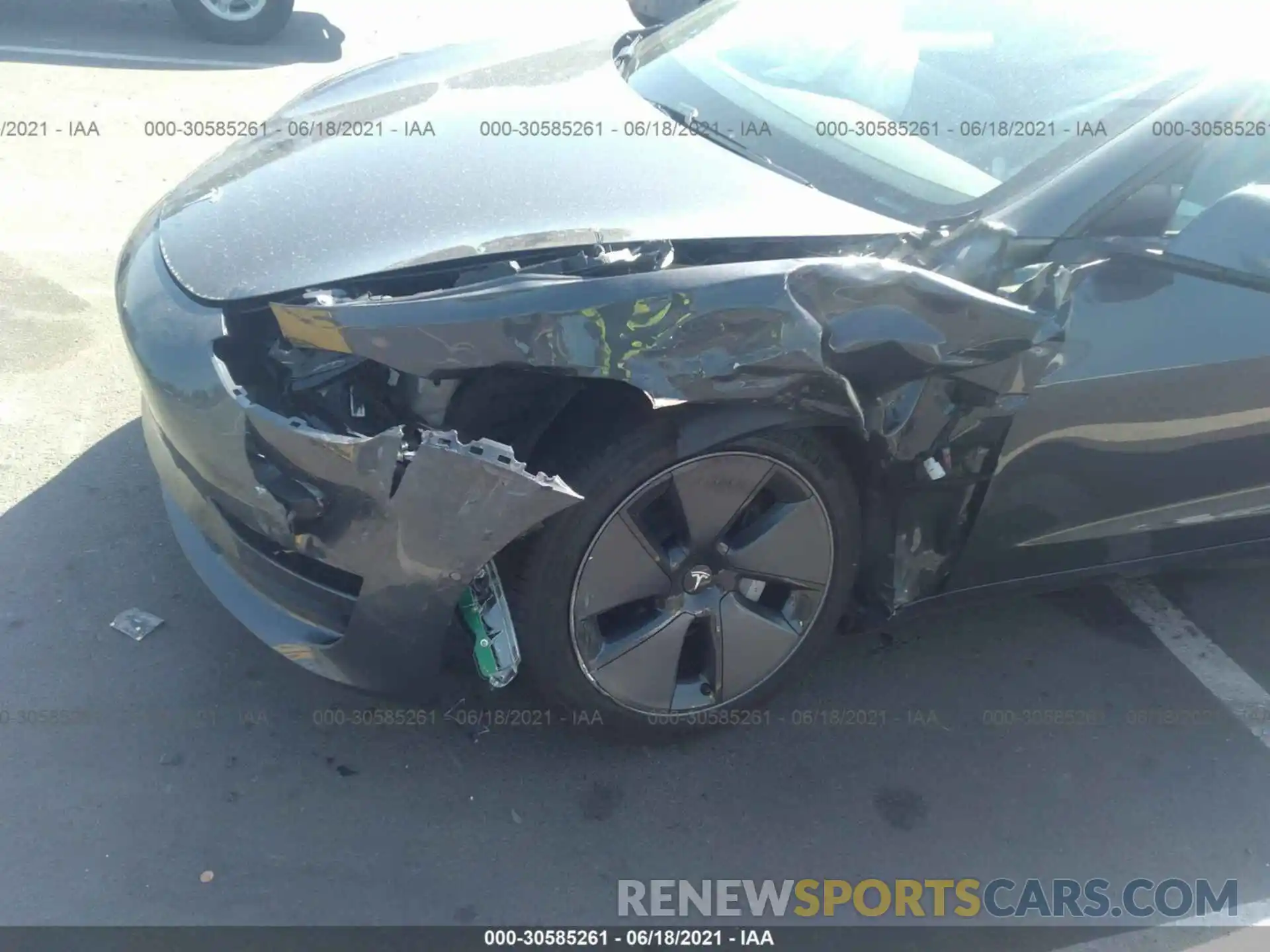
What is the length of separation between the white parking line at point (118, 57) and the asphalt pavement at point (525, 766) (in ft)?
14.9

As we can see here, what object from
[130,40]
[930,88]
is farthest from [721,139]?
[130,40]

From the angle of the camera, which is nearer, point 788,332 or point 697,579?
point 788,332

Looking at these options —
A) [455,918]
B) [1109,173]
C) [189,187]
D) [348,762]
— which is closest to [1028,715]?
[1109,173]

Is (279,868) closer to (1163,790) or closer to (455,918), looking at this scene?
(455,918)

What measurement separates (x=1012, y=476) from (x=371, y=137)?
1.88m

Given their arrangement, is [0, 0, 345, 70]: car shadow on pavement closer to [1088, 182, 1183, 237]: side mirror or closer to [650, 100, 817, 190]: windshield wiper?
[650, 100, 817, 190]: windshield wiper

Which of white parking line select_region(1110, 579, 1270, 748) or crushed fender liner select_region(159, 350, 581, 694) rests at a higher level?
crushed fender liner select_region(159, 350, 581, 694)

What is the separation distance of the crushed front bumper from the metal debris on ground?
432mm

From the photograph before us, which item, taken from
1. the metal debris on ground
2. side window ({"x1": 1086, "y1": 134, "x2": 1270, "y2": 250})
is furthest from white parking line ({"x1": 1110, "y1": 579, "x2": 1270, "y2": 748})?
the metal debris on ground

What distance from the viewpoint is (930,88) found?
281cm

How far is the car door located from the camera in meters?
2.36

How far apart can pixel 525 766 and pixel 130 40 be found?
6900 millimetres

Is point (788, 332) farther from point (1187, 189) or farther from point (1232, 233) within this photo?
point (1187, 189)

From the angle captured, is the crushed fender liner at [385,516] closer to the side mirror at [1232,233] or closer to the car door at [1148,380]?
the car door at [1148,380]
